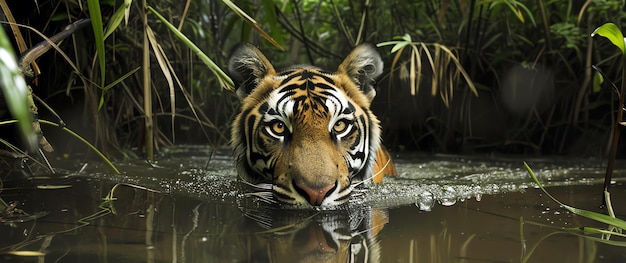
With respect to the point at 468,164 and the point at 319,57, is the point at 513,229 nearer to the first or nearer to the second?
the point at 468,164

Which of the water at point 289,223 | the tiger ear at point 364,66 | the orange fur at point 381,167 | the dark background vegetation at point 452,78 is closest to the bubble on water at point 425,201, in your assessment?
the water at point 289,223

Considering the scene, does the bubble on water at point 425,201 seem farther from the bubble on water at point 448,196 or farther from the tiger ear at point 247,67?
the tiger ear at point 247,67

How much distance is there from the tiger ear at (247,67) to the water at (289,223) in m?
0.46

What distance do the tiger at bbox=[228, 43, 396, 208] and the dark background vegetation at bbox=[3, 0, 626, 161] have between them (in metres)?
0.95

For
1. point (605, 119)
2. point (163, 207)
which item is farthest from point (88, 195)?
point (605, 119)

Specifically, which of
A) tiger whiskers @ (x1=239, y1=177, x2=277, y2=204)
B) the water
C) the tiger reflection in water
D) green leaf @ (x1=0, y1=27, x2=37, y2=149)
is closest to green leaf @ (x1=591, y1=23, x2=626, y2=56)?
the water

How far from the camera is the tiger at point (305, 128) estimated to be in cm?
205

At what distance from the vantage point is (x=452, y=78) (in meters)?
4.20

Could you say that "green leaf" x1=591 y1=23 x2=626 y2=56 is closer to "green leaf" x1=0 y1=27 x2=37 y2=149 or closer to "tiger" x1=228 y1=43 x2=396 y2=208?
"tiger" x1=228 y1=43 x2=396 y2=208

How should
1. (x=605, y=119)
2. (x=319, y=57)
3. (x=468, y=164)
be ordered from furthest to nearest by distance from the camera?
(x=319, y=57) < (x=605, y=119) < (x=468, y=164)

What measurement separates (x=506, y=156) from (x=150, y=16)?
8.97ft

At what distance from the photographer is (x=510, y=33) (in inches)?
170

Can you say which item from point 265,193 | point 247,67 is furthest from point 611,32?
point 247,67

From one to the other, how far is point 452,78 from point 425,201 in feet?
6.90
